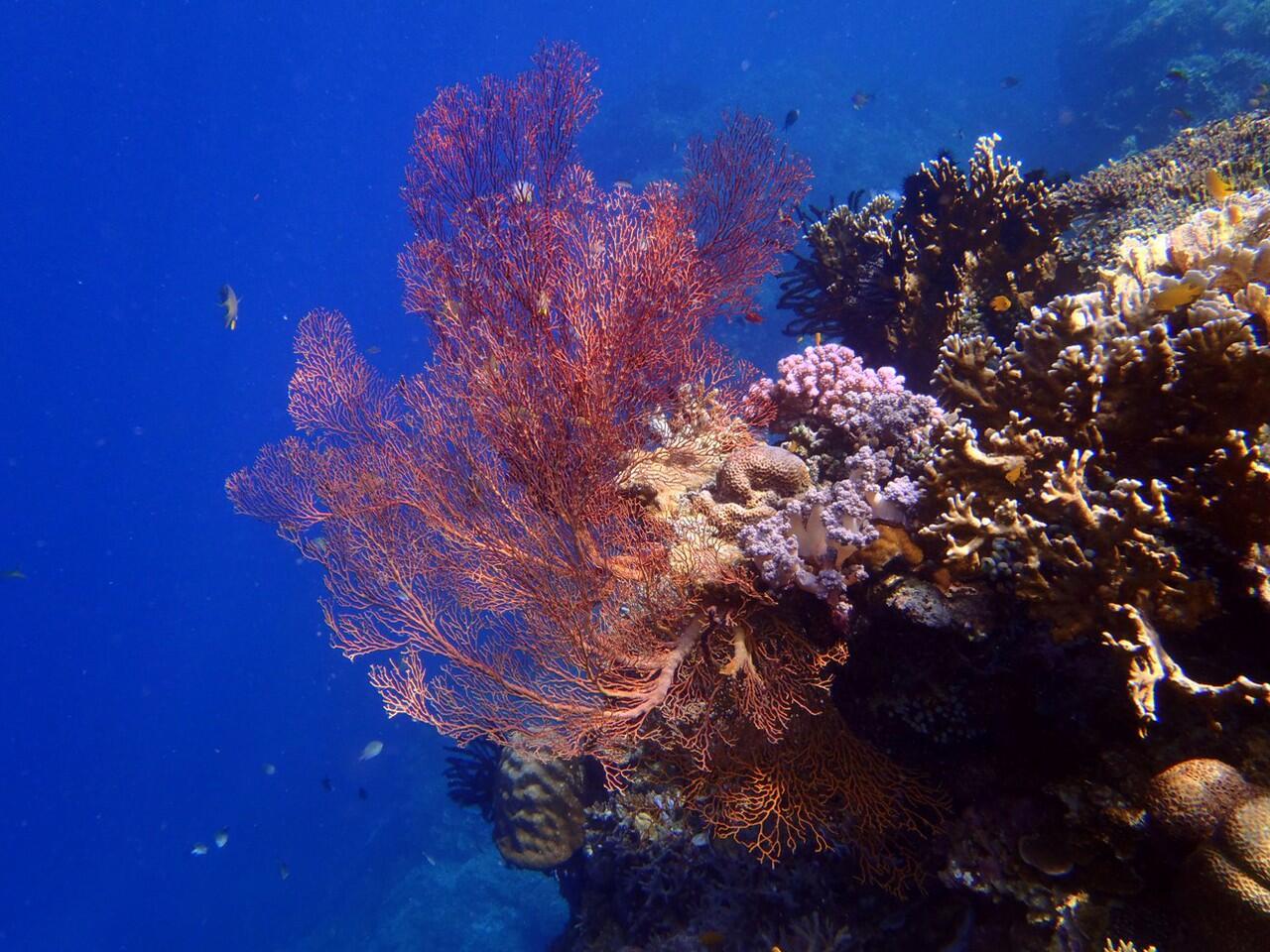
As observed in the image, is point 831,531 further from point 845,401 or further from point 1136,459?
point 845,401

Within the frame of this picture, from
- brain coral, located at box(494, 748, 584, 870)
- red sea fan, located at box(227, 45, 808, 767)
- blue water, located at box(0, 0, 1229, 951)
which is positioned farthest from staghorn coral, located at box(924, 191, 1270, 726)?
blue water, located at box(0, 0, 1229, 951)

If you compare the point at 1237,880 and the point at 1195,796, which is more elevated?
the point at 1195,796

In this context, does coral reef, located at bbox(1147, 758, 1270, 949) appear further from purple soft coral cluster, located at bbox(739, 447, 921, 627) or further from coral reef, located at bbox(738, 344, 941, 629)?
purple soft coral cluster, located at bbox(739, 447, 921, 627)

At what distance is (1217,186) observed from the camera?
15.2 ft

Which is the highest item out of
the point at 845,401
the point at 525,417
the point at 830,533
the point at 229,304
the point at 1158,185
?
the point at 229,304

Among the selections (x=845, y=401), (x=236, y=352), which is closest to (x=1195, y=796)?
(x=845, y=401)

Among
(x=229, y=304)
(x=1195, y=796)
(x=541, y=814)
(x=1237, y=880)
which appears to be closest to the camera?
(x=1237, y=880)

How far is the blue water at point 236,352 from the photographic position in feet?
99.6

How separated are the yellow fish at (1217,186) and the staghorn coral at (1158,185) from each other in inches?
5.8

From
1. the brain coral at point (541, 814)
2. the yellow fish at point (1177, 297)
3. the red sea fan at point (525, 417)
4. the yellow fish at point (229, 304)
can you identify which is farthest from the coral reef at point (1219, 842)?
the yellow fish at point (229, 304)

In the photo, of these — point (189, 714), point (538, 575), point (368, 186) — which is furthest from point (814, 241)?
point (368, 186)

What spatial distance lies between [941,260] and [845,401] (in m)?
2.12

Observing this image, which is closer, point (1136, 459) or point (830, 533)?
point (1136, 459)

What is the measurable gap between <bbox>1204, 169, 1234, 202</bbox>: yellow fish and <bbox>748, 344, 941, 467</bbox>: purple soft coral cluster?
2.50 metres
